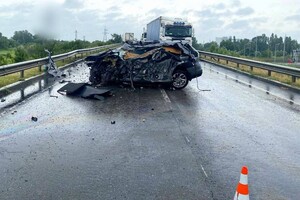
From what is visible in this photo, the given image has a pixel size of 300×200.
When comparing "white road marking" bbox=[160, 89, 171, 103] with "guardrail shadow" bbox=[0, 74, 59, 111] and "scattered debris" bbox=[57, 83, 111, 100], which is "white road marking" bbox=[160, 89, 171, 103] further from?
"guardrail shadow" bbox=[0, 74, 59, 111]

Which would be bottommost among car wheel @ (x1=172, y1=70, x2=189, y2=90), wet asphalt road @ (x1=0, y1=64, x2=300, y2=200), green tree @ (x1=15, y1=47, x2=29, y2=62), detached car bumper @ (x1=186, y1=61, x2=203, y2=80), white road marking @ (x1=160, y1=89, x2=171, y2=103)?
wet asphalt road @ (x1=0, y1=64, x2=300, y2=200)

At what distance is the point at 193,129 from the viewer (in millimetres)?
8219

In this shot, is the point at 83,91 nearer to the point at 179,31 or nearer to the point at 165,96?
the point at 165,96

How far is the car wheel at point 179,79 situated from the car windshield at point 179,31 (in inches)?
804

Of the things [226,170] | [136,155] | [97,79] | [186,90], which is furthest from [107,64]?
[226,170]

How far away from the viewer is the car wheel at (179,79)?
592 inches

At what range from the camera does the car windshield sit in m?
35.0

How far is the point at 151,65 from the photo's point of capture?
14969 millimetres

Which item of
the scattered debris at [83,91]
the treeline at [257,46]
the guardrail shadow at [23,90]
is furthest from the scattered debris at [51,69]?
the treeline at [257,46]

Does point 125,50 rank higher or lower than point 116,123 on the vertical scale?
higher

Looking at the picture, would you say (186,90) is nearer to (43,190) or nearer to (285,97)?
(285,97)

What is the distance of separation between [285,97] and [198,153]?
8.09m

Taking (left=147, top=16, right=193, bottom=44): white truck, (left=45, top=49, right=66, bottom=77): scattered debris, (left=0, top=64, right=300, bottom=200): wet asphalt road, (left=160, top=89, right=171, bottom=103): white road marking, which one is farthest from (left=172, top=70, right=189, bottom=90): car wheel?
(left=147, top=16, right=193, bottom=44): white truck

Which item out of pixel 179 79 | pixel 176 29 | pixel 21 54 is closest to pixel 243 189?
pixel 179 79
